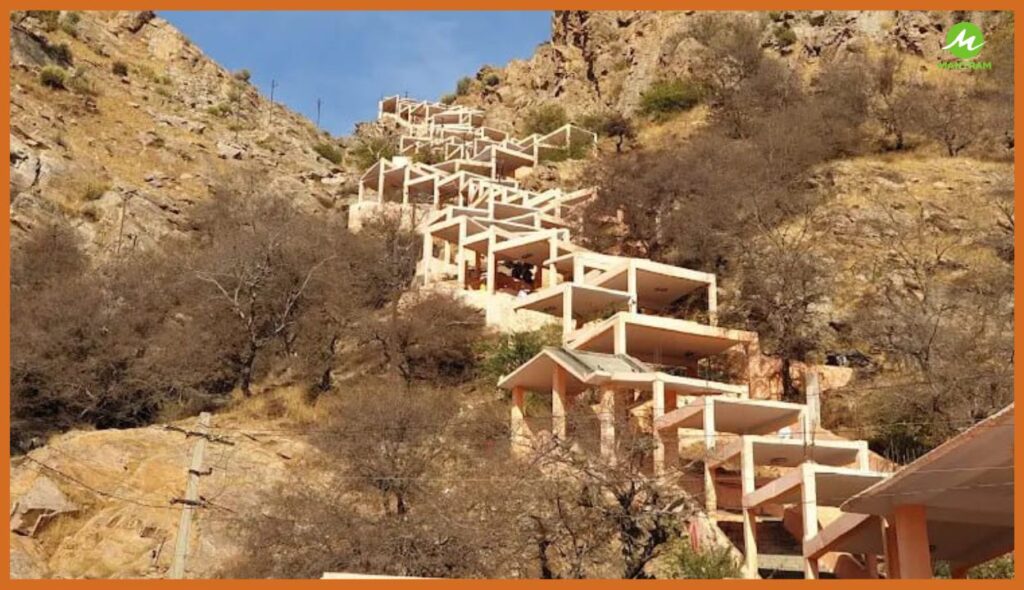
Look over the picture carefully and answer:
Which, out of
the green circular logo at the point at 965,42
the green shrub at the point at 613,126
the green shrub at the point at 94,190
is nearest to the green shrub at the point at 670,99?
the green shrub at the point at 613,126

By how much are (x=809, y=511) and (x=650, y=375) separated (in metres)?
6.02

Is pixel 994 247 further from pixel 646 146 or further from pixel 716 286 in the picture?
pixel 646 146

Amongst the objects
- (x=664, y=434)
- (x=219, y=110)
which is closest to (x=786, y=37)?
(x=219, y=110)

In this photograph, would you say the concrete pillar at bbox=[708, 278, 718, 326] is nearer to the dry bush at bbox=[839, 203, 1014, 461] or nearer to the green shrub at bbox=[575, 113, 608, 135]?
the dry bush at bbox=[839, 203, 1014, 461]

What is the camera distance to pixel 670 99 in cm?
5884

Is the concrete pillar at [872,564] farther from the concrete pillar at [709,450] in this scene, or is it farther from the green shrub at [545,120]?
the green shrub at [545,120]

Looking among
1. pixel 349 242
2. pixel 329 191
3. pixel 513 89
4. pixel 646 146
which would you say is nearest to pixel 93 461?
pixel 349 242

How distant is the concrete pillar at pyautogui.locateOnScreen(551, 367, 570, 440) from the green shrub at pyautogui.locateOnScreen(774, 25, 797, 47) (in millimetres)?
37631

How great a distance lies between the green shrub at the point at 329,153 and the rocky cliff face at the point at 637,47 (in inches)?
410

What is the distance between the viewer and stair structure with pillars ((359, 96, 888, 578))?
72.4ft

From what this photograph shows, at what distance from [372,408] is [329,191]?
102 feet

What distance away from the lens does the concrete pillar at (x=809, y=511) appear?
19.6m

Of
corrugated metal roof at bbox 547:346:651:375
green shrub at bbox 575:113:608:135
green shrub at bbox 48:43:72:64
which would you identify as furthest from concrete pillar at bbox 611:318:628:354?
green shrub at bbox 48:43:72:64

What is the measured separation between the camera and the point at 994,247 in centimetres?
3391
